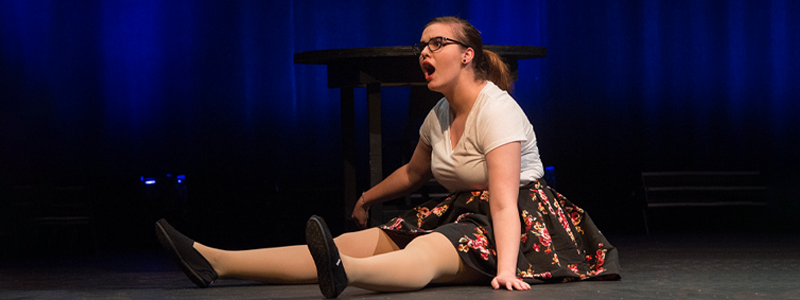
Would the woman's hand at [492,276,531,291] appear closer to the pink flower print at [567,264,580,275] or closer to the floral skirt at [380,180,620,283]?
the floral skirt at [380,180,620,283]

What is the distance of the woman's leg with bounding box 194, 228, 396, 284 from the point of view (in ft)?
5.79

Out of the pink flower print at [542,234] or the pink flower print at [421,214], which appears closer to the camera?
the pink flower print at [542,234]

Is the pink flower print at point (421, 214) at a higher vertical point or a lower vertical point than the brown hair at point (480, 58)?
lower

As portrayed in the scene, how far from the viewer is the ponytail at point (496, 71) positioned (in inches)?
77.4

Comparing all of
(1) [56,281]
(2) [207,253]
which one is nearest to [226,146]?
(1) [56,281]

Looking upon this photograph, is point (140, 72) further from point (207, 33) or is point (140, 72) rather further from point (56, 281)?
point (56, 281)

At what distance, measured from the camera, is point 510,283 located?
166 centimetres

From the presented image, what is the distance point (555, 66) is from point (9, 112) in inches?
125

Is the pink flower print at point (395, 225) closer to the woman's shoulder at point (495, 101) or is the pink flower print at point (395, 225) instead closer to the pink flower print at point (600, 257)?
the woman's shoulder at point (495, 101)

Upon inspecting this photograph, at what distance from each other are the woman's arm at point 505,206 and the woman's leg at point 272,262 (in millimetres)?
330

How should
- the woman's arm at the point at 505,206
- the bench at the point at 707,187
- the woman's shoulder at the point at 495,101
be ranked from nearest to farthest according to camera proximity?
the woman's arm at the point at 505,206 < the woman's shoulder at the point at 495,101 < the bench at the point at 707,187

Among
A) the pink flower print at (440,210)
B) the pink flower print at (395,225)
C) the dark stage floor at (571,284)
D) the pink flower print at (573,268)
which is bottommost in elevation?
the dark stage floor at (571,284)

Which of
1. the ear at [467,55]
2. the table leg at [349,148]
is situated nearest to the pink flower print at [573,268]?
the ear at [467,55]

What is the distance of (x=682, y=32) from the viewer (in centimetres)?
463
